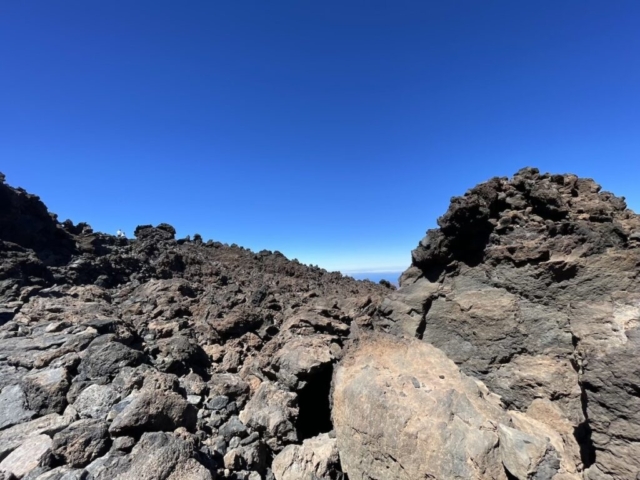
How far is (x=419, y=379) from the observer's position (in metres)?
6.03

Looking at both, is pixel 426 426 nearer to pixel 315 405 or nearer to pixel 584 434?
pixel 584 434

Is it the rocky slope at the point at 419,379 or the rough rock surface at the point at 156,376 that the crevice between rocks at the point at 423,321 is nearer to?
the rocky slope at the point at 419,379

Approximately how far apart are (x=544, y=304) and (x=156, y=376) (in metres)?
8.21

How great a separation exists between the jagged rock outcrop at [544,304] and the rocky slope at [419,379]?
23 mm

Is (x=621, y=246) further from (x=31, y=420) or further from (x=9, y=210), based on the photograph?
(x=9, y=210)

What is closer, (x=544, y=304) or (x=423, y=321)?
(x=544, y=304)

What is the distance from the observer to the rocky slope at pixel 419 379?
4738mm

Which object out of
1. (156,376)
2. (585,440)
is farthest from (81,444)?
(585,440)

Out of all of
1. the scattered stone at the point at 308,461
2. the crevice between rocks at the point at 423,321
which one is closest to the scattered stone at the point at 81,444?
the scattered stone at the point at 308,461

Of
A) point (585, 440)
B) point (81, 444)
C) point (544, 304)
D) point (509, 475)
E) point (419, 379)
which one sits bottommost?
point (81, 444)

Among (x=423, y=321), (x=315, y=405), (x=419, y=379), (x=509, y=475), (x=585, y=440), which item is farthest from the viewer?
(x=315, y=405)

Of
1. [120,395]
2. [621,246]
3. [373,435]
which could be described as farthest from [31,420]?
[621,246]

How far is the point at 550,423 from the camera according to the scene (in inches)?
220

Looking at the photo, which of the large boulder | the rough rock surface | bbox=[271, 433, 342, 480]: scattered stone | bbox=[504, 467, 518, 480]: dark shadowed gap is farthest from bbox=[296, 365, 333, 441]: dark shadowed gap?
bbox=[504, 467, 518, 480]: dark shadowed gap
